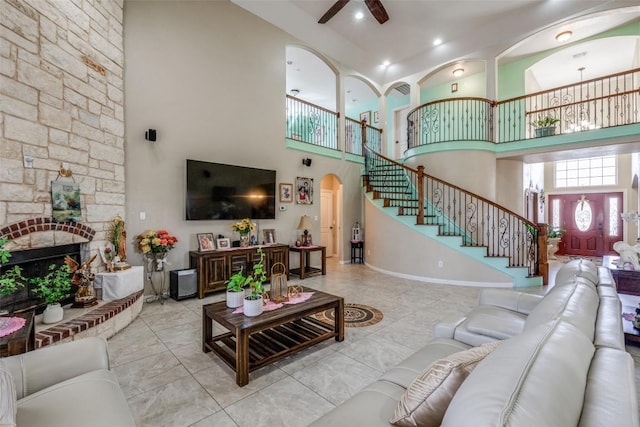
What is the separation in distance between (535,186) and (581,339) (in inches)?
389

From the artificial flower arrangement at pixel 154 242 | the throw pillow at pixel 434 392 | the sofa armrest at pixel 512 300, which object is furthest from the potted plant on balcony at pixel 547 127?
the artificial flower arrangement at pixel 154 242

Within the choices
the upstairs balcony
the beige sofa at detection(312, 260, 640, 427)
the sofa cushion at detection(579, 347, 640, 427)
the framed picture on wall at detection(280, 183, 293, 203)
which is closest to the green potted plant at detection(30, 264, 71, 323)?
the beige sofa at detection(312, 260, 640, 427)

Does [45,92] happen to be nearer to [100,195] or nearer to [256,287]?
[100,195]

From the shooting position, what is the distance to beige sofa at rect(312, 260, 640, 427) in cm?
65

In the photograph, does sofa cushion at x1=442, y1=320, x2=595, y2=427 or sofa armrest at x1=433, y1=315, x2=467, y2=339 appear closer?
sofa cushion at x1=442, y1=320, x2=595, y2=427

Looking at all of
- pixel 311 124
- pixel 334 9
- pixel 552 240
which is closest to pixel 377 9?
pixel 334 9

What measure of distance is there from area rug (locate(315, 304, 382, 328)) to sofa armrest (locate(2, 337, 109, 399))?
2.29 meters

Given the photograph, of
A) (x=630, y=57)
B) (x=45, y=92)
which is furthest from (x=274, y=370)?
(x=630, y=57)

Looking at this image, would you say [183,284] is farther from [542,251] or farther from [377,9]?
[542,251]

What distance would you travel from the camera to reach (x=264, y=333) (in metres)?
2.87

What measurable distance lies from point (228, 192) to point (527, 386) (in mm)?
4901

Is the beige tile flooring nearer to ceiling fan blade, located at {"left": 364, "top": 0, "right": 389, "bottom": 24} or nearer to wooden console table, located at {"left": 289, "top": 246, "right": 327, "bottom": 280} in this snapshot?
wooden console table, located at {"left": 289, "top": 246, "right": 327, "bottom": 280}

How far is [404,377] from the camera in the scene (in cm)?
149

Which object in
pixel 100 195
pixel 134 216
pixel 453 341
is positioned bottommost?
pixel 453 341
